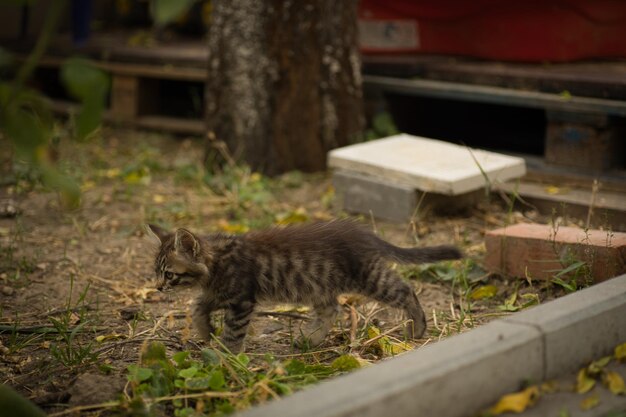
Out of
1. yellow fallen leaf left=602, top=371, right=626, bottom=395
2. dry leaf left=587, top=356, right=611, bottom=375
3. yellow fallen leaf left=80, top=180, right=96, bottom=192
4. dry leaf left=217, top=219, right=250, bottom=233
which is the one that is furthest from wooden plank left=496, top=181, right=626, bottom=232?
yellow fallen leaf left=80, top=180, right=96, bottom=192

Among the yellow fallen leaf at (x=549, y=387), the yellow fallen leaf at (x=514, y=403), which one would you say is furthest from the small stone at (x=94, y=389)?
the yellow fallen leaf at (x=549, y=387)

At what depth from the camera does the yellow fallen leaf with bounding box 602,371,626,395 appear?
340cm

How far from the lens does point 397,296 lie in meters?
4.41

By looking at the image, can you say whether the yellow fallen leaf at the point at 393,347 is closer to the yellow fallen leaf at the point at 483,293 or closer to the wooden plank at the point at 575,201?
the yellow fallen leaf at the point at 483,293

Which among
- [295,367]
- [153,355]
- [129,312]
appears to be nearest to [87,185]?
[129,312]

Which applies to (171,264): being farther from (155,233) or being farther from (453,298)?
(453,298)

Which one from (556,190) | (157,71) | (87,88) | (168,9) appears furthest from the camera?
(157,71)

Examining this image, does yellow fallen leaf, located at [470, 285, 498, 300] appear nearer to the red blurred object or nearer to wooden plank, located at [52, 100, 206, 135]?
the red blurred object

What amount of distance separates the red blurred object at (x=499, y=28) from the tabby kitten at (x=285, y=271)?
3146mm

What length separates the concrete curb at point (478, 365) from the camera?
2809mm

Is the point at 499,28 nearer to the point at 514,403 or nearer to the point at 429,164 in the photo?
the point at 429,164

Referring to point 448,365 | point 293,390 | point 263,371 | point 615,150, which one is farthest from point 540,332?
point 615,150

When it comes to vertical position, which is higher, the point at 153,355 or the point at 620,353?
the point at 620,353

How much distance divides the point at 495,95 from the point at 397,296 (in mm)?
2785
